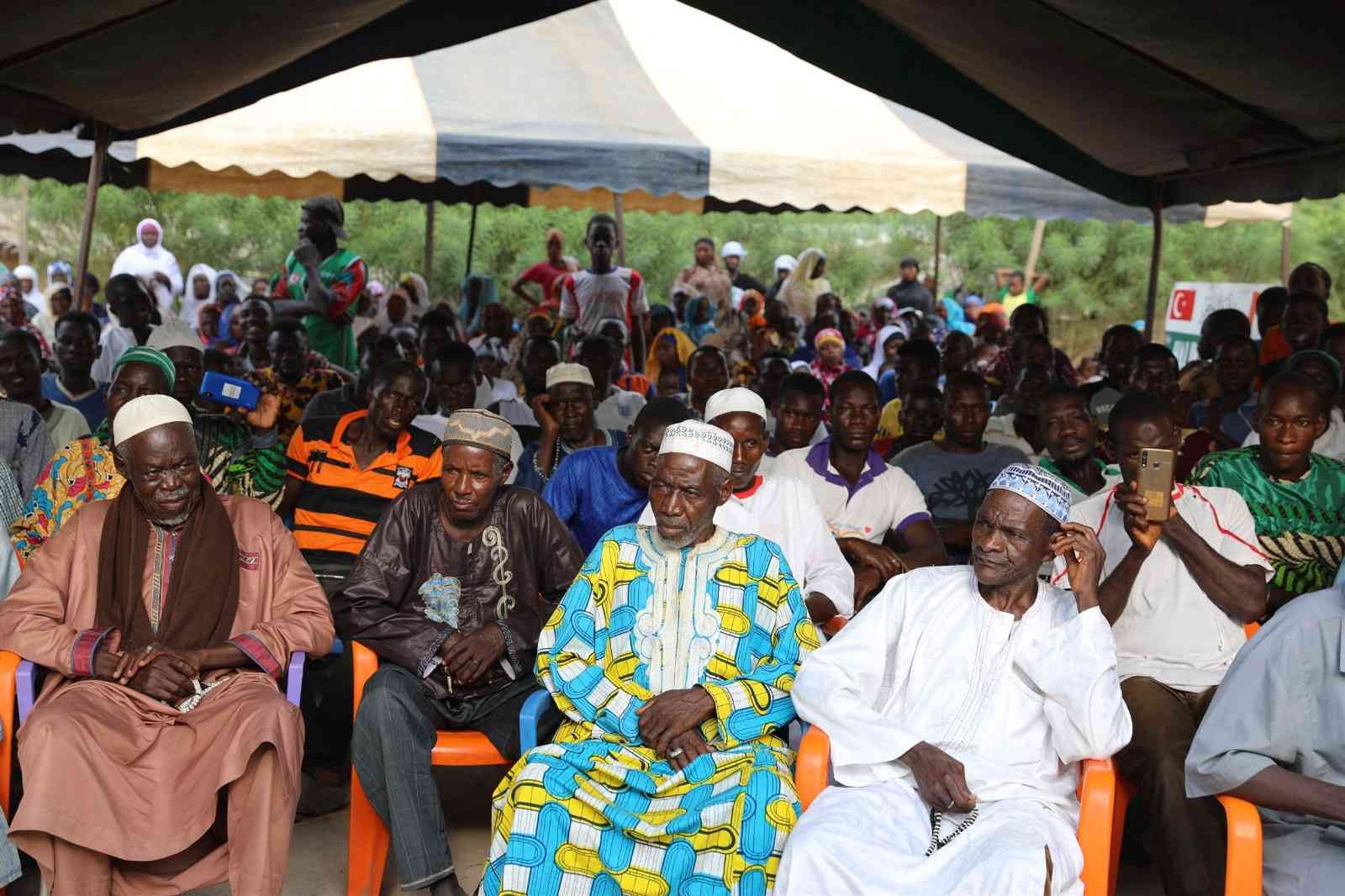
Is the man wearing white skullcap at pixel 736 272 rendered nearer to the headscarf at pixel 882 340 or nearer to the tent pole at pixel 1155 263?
the headscarf at pixel 882 340

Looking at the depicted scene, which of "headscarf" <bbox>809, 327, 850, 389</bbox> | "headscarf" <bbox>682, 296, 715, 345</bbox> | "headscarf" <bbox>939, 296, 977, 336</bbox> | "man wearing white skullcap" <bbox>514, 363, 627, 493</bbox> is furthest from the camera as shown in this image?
"headscarf" <bbox>939, 296, 977, 336</bbox>

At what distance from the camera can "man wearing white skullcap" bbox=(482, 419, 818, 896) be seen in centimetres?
341

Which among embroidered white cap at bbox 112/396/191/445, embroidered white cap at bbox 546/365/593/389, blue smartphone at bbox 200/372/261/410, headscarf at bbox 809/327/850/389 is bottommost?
embroidered white cap at bbox 112/396/191/445

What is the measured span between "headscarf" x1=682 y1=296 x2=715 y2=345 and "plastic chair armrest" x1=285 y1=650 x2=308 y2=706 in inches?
365

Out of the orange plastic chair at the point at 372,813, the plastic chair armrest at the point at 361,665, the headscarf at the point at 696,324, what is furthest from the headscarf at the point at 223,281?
the orange plastic chair at the point at 372,813

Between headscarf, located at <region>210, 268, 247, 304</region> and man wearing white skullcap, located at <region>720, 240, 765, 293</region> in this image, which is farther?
man wearing white skullcap, located at <region>720, 240, 765, 293</region>

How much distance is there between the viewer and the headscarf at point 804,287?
51.2 feet

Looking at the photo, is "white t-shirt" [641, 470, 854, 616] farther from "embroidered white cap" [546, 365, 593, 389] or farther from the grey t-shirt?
"embroidered white cap" [546, 365, 593, 389]

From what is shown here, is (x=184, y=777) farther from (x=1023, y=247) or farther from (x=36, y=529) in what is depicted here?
(x=1023, y=247)

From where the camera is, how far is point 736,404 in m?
4.63

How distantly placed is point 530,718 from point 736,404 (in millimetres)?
1384

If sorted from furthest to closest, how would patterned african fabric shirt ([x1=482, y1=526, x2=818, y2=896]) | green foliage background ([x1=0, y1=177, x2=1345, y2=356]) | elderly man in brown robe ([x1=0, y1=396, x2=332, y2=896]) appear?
green foliage background ([x1=0, y1=177, x2=1345, y2=356])
elderly man in brown robe ([x1=0, y1=396, x2=332, y2=896])
patterned african fabric shirt ([x1=482, y1=526, x2=818, y2=896])

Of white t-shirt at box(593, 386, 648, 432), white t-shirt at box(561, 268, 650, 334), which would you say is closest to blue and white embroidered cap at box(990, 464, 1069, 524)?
white t-shirt at box(593, 386, 648, 432)

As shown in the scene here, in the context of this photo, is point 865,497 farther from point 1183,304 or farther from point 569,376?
point 1183,304
